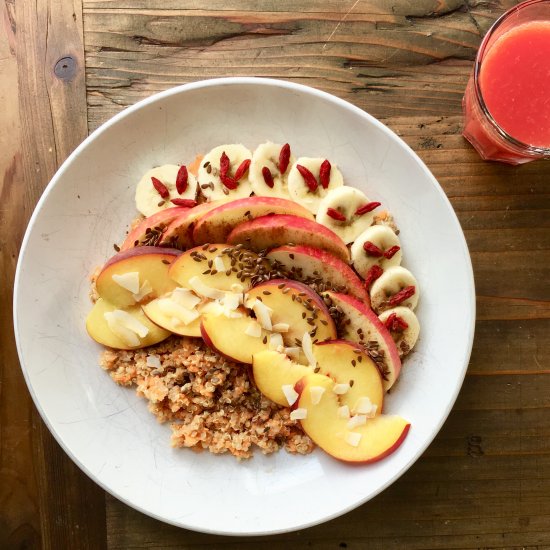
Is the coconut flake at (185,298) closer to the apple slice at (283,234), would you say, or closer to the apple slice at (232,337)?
the apple slice at (232,337)

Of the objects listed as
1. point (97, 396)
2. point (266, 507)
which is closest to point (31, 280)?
point (97, 396)

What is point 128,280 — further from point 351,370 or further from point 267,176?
point 351,370

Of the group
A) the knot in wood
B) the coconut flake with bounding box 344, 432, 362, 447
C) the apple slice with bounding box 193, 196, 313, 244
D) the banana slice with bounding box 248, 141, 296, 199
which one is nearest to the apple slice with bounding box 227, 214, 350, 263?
the apple slice with bounding box 193, 196, 313, 244

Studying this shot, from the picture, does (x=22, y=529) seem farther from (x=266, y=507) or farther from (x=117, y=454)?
(x=266, y=507)

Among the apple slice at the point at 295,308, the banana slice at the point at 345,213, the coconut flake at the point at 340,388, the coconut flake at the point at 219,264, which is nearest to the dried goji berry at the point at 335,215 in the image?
the banana slice at the point at 345,213

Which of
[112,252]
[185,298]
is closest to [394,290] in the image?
[185,298]

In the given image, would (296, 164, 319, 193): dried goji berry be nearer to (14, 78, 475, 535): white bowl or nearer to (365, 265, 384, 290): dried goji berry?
(14, 78, 475, 535): white bowl
